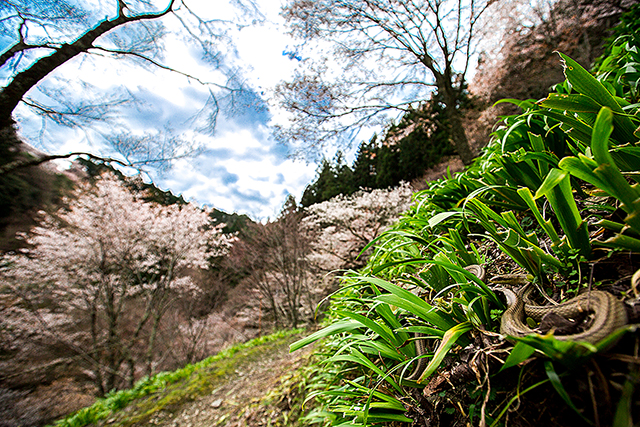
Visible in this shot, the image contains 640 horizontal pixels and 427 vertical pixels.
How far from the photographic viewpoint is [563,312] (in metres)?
0.53

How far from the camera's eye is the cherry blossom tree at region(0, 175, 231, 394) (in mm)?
7133

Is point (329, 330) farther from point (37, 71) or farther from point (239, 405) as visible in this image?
point (37, 71)

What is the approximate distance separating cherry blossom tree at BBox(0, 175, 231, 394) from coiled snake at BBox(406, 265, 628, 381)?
960 cm

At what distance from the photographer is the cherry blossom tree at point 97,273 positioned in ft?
23.4

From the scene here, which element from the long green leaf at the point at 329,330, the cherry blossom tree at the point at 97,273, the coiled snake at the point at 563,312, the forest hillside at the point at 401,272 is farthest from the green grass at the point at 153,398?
the coiled snake at the point at 563,312

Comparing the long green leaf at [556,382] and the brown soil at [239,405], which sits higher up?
the long green leaf at [556,382]

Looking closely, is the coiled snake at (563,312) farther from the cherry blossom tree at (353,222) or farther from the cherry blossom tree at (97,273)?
the cherry blossom tree at (97,273)

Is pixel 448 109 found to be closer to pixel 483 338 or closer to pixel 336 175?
pixel 483 338

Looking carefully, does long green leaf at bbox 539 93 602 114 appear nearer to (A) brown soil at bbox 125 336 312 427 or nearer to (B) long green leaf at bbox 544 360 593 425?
(B) long green leaf at bbox 544 360 593 425

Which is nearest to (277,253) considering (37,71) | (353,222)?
(353,222)

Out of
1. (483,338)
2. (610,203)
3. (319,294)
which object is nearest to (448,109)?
(610,203)

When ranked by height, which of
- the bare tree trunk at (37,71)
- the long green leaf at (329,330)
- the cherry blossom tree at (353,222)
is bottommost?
the long green leaf at (329,330)

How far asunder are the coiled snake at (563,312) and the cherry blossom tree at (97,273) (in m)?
9.60

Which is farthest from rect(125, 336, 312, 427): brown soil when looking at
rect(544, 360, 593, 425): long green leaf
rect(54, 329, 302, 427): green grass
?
rect(544, 360, 593, 425): long green leaf
